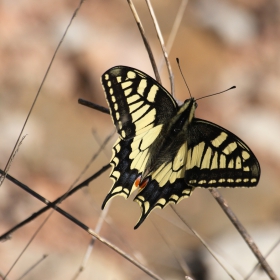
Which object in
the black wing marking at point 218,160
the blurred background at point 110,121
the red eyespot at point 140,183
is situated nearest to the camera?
the black wing marking at point 218,160

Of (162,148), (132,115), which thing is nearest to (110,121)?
(162,148)

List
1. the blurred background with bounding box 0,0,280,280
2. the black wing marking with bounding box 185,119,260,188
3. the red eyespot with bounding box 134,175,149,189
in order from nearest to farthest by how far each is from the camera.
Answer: the black wing marking with bounding box 185,119,260,188
the red eyespot with bounding box 134,175,149,189
the blurred background with bounding box 0,0,280,280

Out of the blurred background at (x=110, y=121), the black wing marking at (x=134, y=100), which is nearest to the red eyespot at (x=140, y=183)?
the black wing marking at (x=134, y=100)

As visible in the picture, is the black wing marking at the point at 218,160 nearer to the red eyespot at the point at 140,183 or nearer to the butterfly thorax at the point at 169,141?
the butterfly thorax at the point at 169,141

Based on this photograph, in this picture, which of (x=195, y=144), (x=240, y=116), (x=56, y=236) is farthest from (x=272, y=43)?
(x=195, y=144)

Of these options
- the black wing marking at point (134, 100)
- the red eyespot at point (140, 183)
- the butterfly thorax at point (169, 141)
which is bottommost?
the red eyespot at point (140, 183)

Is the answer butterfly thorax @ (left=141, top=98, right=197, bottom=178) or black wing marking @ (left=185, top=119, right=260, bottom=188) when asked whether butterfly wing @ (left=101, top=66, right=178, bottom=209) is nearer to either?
butterfly thorax @ (left=141, top=98, right=197, bottom=178)

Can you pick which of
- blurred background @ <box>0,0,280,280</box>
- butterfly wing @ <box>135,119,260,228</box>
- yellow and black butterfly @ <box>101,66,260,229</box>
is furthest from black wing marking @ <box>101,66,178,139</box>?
blurred background @ <box>0,0,280,280</box>
